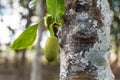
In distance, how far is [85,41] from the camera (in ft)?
3.29

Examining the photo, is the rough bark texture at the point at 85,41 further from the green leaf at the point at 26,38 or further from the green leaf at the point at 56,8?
the green leaf at the point at 26,38

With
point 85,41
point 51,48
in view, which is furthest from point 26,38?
Answer: point 85,41

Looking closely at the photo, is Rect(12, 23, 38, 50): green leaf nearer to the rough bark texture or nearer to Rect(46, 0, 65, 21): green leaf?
Rect(46, 0, 65, 21): green leaf

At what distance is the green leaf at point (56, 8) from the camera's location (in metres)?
1.12

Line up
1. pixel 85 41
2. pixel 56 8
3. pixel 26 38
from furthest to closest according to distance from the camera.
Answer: pixel 26 38 → pixel 56 8 → pixel 85 41

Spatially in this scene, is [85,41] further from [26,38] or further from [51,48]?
[26,38]

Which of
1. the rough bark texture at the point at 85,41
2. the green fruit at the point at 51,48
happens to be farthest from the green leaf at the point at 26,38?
the rough bark texture at the point at 85,41

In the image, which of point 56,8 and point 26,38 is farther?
point 26,38

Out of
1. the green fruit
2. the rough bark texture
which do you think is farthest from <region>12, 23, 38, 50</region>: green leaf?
the rough bark texture

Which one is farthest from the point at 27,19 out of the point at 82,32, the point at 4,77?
the point at 4,77

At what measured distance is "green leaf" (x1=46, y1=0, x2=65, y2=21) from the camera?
1.12 metres

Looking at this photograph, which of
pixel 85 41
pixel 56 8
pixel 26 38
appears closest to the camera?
pixel 85 41

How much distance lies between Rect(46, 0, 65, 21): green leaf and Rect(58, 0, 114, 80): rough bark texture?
0.28ft

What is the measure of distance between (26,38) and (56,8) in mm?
Result: 182
